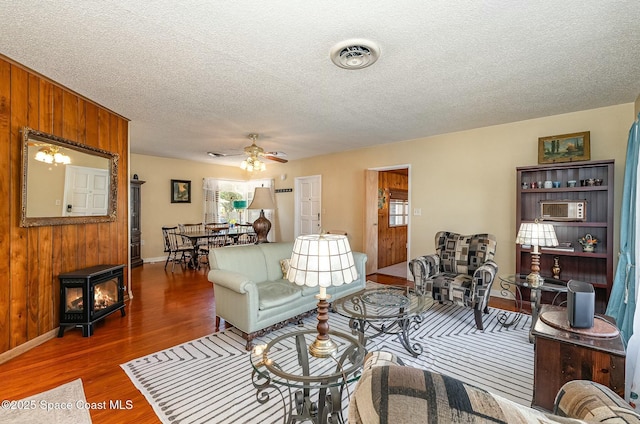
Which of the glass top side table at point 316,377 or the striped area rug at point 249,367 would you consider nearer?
the glass top side table at point 316,377

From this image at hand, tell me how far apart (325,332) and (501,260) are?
3724mm

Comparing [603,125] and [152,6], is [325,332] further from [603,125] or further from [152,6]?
[603,125]

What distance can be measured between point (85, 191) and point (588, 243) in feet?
19.5

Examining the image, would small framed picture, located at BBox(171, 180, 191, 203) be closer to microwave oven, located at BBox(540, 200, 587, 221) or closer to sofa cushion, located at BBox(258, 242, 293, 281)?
sofa cushion, located at BBox(258, 242, 293, 281)

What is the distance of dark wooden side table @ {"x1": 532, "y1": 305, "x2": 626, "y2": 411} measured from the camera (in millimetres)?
1497

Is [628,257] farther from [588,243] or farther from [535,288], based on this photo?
[535,288]

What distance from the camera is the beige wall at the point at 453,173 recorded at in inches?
140

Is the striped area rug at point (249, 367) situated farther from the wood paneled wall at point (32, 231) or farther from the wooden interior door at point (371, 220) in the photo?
the wooden interior door at point (371, 220)

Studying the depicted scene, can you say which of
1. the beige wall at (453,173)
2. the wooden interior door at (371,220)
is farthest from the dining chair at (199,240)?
the wooden interior door at (371,220)

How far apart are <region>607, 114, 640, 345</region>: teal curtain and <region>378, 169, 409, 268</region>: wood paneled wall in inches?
148

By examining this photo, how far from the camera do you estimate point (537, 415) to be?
661 mm

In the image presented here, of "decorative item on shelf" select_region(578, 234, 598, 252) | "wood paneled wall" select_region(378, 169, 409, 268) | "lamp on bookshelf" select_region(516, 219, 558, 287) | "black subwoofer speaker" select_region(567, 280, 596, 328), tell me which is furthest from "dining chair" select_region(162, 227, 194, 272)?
"decorative item on shelf" select_region(578, 234, 598, 252)

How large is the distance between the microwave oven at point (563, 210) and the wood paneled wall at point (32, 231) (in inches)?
223

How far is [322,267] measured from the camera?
1452 millimetres
